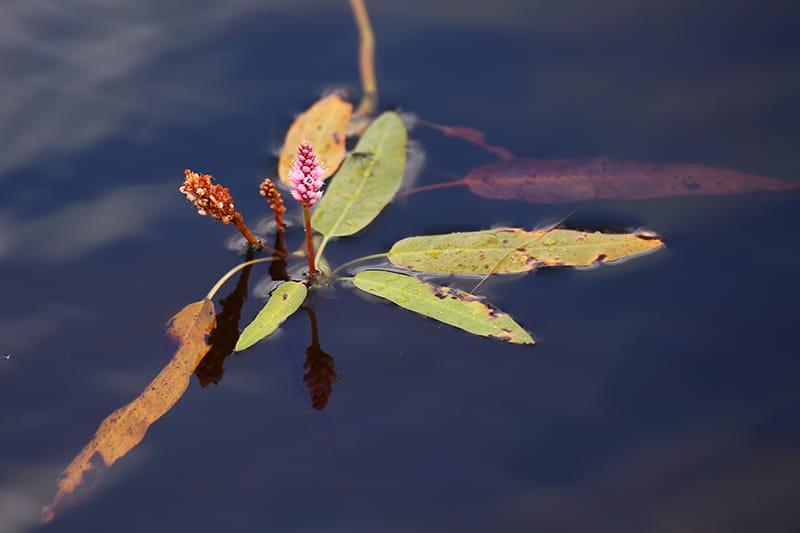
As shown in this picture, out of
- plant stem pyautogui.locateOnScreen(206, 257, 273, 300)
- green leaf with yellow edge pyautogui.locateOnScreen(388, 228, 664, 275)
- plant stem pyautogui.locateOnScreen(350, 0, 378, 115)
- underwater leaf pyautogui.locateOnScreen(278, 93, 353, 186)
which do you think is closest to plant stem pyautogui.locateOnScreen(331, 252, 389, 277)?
green leaf with yellow edge pyautogui.locateOnScreen(388, 228, 664, 275)

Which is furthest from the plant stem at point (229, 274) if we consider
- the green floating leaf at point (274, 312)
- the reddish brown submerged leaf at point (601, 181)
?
the reddish brown submerged leaf at point (601, 181)

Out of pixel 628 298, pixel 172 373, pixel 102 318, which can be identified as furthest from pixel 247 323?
pixel 628 298

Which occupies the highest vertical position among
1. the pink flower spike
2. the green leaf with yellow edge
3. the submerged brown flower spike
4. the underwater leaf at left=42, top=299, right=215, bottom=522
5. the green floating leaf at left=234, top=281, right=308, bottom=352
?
the pink flower spike

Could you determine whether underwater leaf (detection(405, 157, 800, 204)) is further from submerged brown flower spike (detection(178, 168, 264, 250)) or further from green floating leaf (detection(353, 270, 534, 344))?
submerged brown flower spike (detection(178, 168, 264, 250))

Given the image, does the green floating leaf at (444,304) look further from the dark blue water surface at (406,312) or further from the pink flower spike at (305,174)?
the pink flower spike at (305,174)

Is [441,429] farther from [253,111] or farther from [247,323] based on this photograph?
[253,111]
